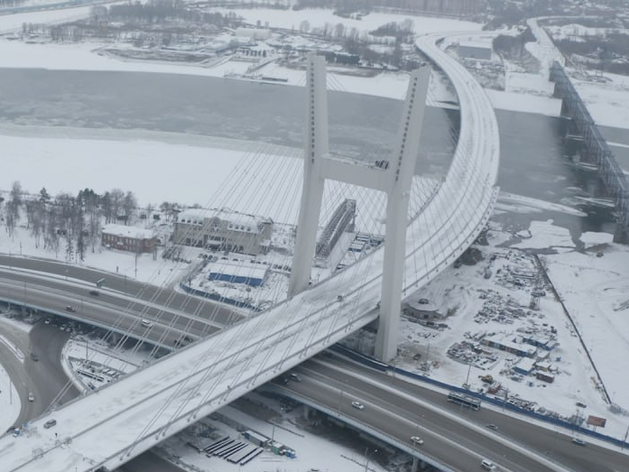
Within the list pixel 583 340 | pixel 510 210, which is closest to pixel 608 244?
pixel 510 210

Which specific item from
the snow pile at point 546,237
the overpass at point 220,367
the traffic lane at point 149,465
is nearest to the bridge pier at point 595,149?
the snow pile at point 546,237

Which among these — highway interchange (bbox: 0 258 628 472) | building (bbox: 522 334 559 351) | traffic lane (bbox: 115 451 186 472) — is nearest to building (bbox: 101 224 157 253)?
highway interchange (bbox: 0 258 628 472)

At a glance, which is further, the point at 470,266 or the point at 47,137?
the point at 47,137

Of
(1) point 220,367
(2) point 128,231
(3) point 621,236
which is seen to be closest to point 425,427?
(1) point 220,367

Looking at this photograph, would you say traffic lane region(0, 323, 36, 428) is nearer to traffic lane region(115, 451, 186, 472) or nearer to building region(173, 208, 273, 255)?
traffic lane region(115, 451, 186, 472)

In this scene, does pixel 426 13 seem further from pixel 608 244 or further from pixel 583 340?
pixel 583 340
